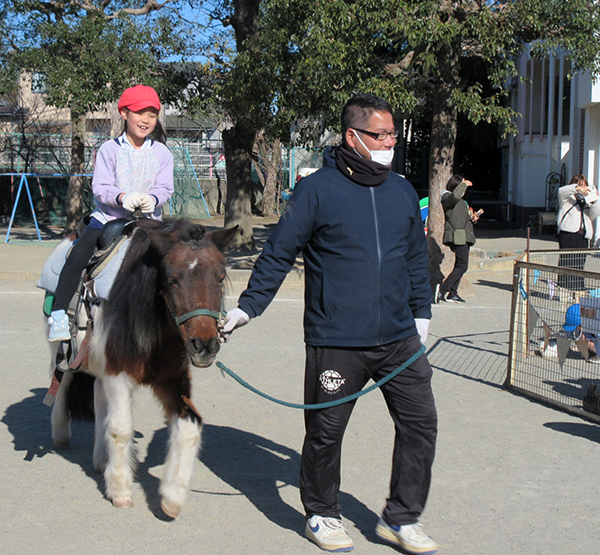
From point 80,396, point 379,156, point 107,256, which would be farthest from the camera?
point 80,396

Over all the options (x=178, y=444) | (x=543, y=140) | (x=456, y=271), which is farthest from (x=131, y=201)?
(x=543, y=140)

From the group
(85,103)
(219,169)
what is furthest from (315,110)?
(219,169)

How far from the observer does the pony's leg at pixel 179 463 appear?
148 inches

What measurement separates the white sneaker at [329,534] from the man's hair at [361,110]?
1925 mm

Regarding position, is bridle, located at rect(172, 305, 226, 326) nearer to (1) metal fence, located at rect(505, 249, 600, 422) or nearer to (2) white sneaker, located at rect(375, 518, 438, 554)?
(2) white sneaker, located at rect(375, 518, 438, 554)

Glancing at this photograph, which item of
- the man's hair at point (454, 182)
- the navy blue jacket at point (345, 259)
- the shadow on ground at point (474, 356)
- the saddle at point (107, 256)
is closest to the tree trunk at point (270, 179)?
the man's hair at point (454, 182)

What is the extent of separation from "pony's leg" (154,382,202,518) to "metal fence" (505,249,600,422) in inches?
136

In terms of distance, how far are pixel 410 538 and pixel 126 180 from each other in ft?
9.45

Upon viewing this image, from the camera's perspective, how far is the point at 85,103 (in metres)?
15.1

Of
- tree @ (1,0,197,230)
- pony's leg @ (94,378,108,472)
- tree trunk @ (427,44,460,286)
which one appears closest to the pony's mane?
pony's leg @ (94,378,108,472)

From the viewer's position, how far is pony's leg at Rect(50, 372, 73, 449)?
16.3ft

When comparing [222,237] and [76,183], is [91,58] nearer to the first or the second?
[76,183]

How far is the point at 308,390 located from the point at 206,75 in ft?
52.2

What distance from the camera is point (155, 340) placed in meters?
3.79
